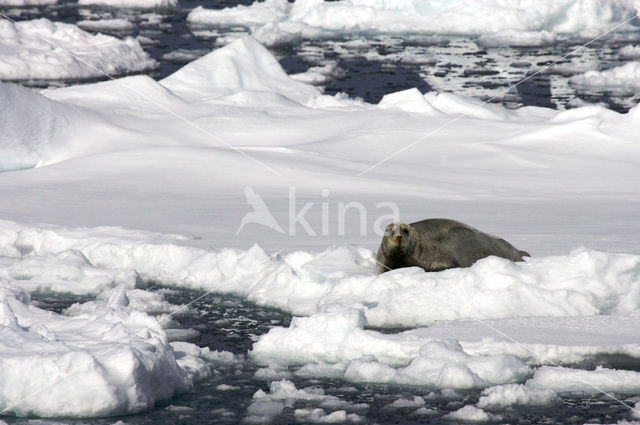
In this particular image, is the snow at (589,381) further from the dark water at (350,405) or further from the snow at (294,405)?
the snow at (294,405)

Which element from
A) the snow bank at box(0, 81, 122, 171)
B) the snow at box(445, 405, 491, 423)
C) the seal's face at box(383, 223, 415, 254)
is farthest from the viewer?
the snow bank at box(0, 81, 122, 171)

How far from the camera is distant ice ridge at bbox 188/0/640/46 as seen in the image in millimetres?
29328

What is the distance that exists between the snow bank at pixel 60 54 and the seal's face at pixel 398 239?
17.0 meters

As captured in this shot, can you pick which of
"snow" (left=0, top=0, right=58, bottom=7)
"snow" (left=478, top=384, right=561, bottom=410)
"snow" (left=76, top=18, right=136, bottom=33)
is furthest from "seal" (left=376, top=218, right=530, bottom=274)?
"snow" (left=0, top=0, right=58, bottom=7)

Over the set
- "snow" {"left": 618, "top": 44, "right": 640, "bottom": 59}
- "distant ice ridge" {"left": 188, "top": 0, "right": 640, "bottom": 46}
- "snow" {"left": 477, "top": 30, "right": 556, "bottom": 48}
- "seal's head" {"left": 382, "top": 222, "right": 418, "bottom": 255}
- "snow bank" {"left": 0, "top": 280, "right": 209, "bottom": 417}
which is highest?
"distant ice ridge" {"left": 188, "top": 0, "right": 640, "bottom": 46}

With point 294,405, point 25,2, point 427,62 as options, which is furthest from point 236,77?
point 25,2

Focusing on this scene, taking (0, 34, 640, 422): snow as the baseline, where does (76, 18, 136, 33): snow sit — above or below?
above

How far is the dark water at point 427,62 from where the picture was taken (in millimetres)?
22516

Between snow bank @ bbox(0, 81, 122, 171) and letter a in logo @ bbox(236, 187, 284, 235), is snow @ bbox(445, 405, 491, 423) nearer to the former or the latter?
letter a in logo @ bbox(236, 187, 284, 235)

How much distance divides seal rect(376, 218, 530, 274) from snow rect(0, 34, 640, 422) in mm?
322

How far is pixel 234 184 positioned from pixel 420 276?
4342mm

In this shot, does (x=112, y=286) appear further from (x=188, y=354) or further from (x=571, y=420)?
(x=571, y=420)

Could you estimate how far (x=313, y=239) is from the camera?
8875 mm

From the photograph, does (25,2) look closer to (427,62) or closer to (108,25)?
(108,25)
